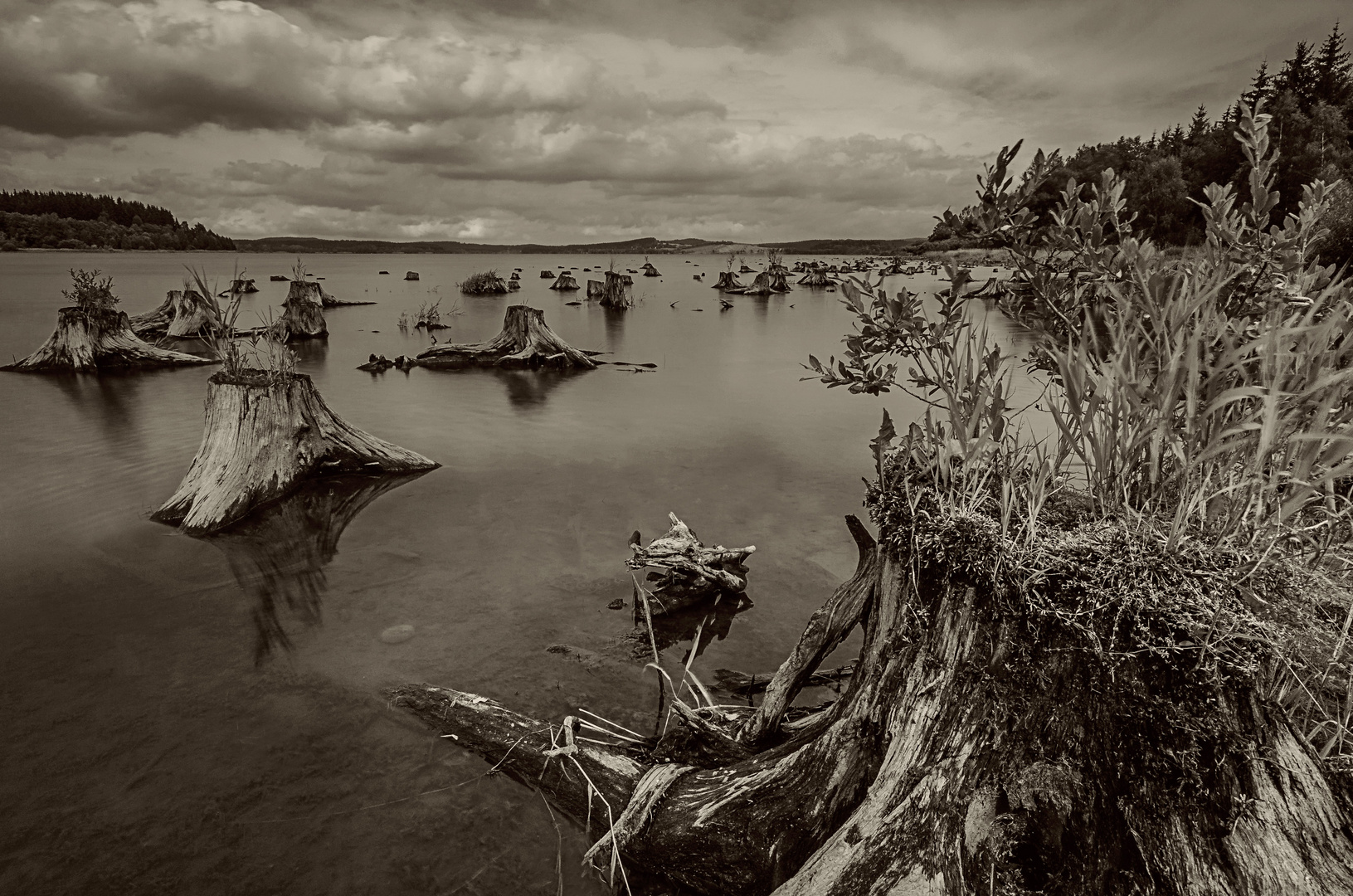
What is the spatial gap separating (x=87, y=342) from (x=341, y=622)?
53.2 feet

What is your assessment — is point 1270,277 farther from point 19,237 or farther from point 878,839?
point 19,237

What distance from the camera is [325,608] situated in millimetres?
6164

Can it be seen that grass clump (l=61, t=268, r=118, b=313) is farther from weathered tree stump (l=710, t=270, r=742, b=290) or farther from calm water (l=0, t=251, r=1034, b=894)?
weathered tree stump (l=710, t=270, r=742, b=290)

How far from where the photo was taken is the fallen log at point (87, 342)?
16.9 meters

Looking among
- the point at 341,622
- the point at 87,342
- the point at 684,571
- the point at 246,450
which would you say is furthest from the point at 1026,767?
the point at 87,342

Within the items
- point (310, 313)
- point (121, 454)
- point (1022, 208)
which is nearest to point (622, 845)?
point (1022, 208)

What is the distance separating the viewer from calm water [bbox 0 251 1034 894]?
3.67 m

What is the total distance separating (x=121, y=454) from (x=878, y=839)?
11.9m

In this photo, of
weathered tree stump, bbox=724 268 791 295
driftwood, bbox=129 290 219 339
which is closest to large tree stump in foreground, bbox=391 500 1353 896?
driftwood, bbox=129 290 219 339

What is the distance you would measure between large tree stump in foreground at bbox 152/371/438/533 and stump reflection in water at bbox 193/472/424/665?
0.23 m

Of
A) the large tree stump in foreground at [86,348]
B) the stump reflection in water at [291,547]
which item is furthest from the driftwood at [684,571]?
the large tree stump in foreground at [86,348]

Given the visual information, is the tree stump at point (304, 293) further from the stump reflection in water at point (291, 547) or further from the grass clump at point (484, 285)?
the grass clump at point (484, 285)

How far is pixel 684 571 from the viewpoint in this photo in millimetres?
6258

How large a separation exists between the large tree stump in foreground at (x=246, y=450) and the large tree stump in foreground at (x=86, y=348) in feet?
40.7
